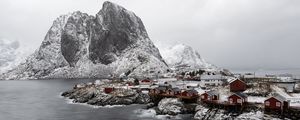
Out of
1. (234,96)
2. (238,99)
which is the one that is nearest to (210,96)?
(234,96)

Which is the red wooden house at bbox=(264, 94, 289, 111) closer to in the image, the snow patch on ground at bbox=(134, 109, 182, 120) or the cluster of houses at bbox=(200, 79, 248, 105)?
the cluster of houses at bbox=(200, 79, 248, 105)

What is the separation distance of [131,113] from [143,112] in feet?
11.6

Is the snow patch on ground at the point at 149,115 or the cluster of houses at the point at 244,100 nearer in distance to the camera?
the cluster of houses at the point at 244,100

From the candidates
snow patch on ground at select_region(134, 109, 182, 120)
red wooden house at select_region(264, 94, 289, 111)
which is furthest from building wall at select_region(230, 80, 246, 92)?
red wooden house at select_region(264, 94, 289, 111)

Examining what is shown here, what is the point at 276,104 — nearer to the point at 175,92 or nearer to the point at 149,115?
the point at 149,115

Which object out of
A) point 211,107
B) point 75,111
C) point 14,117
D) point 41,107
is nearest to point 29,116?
point 14,117

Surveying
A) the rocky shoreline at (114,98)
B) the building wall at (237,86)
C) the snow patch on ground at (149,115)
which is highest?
the building wall at (237,86)

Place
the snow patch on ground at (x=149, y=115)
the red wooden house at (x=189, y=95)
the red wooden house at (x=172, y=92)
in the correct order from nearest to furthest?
1. the snow patch on ground at (x=149, y=115)
2. the red wooden house at (x=189, y=95)
3. the red wooden house at (x=172, y=92)

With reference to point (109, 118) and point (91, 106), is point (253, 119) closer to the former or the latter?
point (109, 118)

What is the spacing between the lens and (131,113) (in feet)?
330

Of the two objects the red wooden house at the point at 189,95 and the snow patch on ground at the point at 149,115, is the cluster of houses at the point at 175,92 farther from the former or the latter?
the snow patch on ground at the point at 149,115

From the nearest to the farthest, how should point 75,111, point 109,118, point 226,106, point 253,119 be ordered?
point 253,119, point 226,106, point 109,118, point 75,111

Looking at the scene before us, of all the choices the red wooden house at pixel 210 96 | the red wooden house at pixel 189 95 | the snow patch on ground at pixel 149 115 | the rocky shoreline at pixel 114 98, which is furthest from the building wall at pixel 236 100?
the rocky shoreline at pixel 114 98

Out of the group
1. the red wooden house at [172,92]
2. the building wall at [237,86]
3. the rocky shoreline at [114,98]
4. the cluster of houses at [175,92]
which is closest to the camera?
the cluster of houses at [175,92]
